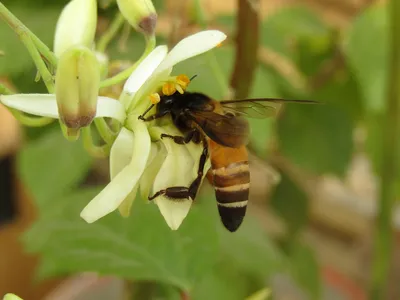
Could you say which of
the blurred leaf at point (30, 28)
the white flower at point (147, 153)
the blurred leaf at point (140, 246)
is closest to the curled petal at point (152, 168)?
the white flower at point (147, 153)

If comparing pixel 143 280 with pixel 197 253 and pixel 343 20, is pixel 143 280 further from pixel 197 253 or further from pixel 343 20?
pixel 343 20

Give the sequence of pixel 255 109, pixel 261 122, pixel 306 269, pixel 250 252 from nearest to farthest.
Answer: pixel 255 109
pixel 261 122
pixel 250 252
pixel 306 269

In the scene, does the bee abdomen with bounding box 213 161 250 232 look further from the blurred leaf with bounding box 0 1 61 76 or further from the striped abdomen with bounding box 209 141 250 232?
the blurred leaf with bounding box 0 1 61 76

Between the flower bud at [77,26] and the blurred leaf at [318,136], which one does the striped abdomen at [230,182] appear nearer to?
the flower bud at [77,26]

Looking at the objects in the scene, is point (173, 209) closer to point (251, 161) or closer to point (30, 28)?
point (251, 161)

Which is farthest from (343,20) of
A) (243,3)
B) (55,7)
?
(243,3)

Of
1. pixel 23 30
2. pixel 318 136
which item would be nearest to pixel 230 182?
pixel 23 30
